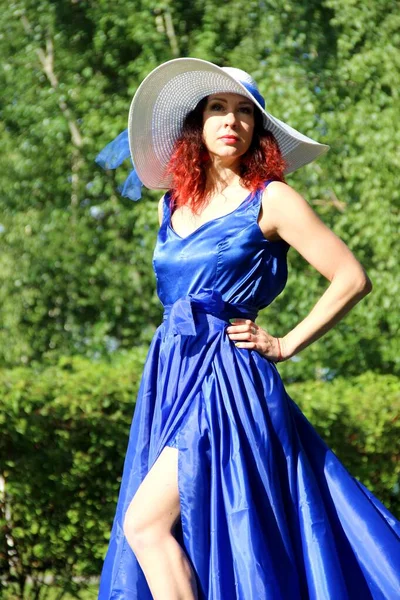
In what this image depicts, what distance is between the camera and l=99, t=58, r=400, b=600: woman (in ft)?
8.89

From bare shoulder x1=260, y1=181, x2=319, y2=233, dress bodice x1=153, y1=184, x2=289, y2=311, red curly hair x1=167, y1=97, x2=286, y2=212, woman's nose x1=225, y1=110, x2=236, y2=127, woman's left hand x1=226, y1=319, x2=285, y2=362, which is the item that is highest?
woman's nose x1=225, y1=110, x2=236, y2=127

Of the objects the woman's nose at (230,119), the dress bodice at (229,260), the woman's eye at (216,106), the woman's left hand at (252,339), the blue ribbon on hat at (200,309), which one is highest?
the woman's eye at (216,106)

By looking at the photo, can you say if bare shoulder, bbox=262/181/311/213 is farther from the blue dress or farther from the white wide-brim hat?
the white wide-brim hat

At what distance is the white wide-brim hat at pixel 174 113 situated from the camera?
10.4ft

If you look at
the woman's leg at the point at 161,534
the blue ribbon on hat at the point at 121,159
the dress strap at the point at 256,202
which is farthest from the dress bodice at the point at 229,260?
the blue ribbon on hat at the point at 121,159

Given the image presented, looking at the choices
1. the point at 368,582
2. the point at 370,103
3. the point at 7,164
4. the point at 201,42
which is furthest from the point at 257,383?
the point at 7,164

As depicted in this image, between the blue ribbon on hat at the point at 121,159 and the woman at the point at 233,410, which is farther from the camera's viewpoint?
the blue ribbon on hat at the point at 121,159

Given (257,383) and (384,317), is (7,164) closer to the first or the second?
(384,317)

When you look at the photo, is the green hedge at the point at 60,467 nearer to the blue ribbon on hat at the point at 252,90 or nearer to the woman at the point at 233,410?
the woman at the point at 233,410

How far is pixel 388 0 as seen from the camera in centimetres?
773

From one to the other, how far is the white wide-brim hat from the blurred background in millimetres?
1514

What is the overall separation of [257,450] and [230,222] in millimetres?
668

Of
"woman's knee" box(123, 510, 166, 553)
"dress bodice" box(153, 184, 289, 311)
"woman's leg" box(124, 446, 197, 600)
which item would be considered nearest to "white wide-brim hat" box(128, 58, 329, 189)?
"dress bodice" box(153, 184, 289, 311)

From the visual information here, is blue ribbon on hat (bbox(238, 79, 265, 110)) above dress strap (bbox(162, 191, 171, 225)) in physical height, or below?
above
